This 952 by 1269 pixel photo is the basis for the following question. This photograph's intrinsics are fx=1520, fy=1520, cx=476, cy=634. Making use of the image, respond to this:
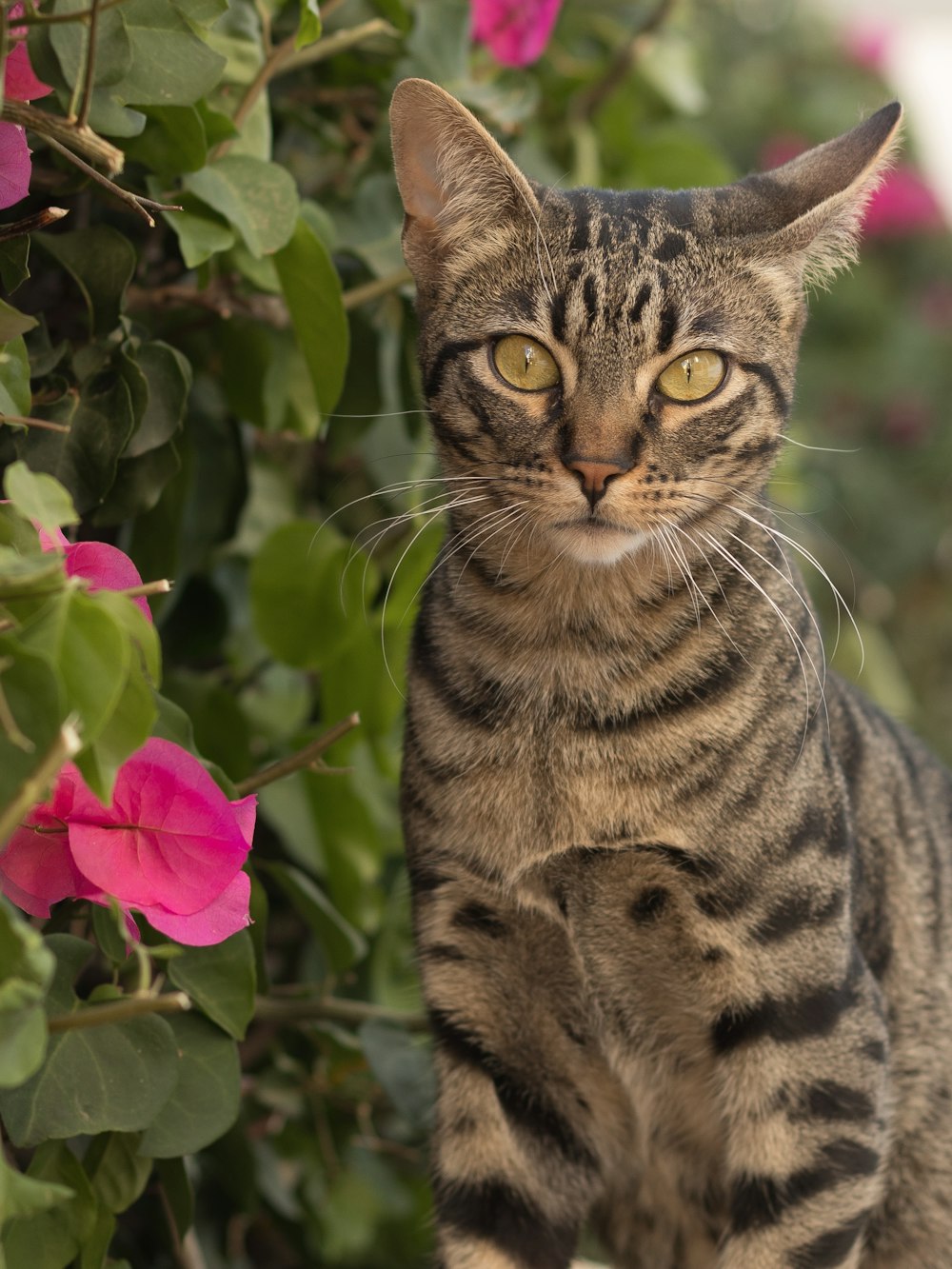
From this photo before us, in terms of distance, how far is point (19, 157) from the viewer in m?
1.17

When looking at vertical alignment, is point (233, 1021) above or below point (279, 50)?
below

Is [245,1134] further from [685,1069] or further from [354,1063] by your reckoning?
[685,1069]

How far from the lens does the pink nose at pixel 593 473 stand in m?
1.51

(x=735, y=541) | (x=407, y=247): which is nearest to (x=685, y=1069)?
(x=735, y=541)

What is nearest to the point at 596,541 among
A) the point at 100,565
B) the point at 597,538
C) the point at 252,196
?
the point at 597,538

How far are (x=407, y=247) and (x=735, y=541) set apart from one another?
50 centimetres

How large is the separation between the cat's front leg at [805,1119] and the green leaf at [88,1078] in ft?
2.12

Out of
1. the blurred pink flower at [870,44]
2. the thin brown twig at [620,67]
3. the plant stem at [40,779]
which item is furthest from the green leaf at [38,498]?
the blurred pink flower at [870,44]

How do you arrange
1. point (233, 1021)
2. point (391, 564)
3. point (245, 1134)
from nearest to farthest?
point (233, 1021) → point (245, 1134) → point (391, 564)

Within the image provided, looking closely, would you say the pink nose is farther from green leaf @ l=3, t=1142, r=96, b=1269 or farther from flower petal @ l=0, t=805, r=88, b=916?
green leaf @ l=3, t=1142, r=96, b=1269

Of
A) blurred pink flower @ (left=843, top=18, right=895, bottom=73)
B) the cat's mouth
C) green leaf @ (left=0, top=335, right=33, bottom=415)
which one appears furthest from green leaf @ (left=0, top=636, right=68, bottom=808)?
blurred pink flower @ (left=843, top=18, right=895, bottom=73)

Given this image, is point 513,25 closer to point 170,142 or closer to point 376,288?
point 376,288

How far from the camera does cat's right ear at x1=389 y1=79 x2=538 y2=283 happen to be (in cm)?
162

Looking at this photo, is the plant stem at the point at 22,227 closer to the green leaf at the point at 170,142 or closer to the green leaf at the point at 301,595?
the green leaf at the point at 170,142
